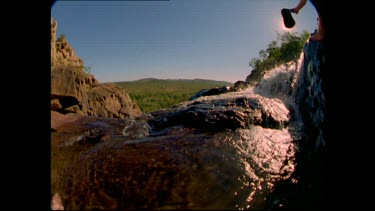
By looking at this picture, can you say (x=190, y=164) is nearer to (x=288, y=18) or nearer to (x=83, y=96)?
(x=288, y=18)

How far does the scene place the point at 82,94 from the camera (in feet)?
53.3

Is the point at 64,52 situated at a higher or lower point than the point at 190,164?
higher

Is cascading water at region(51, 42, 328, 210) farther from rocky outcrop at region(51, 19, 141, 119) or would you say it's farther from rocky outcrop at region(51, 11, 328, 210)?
rocky outcrop at region(51, 19, 141, 119)

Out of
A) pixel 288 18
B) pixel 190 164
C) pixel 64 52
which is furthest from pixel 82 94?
pixel 288 18

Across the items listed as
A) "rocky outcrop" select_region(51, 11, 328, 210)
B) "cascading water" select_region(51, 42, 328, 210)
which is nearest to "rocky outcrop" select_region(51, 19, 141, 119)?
"rocky outcrop" select_region(51, 11, 328, 210)

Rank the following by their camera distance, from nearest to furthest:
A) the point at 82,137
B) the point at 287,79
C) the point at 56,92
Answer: the point at 82,137 < the point at 287,79 < the point at 56,92

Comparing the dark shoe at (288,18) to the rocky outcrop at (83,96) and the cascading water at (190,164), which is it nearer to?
the cascading water at (190,164)

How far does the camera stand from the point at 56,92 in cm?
1441

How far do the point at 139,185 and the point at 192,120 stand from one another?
14.6 feet

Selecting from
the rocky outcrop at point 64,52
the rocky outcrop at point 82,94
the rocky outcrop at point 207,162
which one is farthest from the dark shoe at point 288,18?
the rocky outcrop at point 64,52

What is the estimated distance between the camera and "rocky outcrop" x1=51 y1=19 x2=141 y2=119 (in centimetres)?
1484

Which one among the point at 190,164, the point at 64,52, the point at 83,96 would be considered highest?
the point at 64,52
